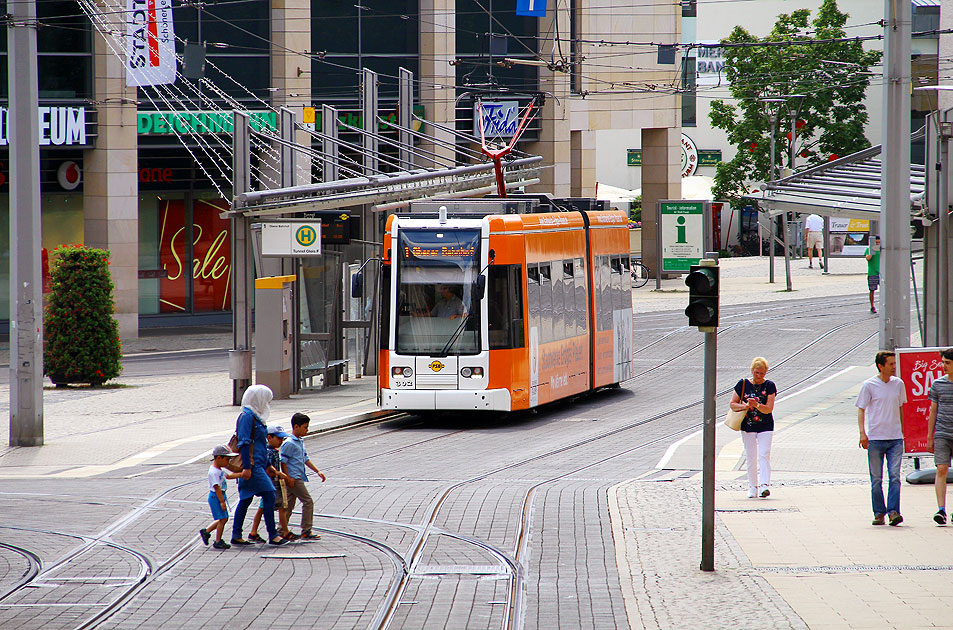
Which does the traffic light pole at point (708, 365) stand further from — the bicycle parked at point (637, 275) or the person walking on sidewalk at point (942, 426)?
the bicycle parked at point (637, 275)

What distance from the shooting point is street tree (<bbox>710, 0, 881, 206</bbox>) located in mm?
48656

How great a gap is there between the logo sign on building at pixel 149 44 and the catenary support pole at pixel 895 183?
20.6 metres

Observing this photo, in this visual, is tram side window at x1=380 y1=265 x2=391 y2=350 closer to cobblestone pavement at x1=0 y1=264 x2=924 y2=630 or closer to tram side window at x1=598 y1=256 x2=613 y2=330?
cobblestone pavement at x1=0 y1=264 x2=924 y2=630

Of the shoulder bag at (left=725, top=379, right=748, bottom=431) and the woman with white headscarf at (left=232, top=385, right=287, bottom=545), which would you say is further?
the shoulder bag at (left=725, top=379, right=748, bottom=431)

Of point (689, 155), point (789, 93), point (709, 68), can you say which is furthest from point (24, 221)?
point (709, 68)

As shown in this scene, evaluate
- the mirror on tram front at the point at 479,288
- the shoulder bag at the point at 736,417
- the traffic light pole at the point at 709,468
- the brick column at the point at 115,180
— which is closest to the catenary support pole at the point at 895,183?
the shoulder bag at the point at 736,417

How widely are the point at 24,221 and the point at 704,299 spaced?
10.5m

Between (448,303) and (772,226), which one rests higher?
(772,226)

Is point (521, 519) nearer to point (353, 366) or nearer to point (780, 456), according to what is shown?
point (780, 456)

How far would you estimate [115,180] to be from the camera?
34.0 meters

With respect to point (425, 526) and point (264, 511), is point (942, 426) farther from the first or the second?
point (264, 511)

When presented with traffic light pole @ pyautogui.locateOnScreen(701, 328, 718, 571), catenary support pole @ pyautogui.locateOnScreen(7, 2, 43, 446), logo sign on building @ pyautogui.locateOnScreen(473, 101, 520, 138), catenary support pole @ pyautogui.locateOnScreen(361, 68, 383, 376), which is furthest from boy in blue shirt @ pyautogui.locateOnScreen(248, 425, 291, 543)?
logo sign on building @ pyautogui.locateOnScreen(473, 101, 520, 138)

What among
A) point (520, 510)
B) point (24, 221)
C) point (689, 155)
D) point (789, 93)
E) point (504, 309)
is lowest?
point (520, 510)

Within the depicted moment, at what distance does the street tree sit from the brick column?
23650mm
